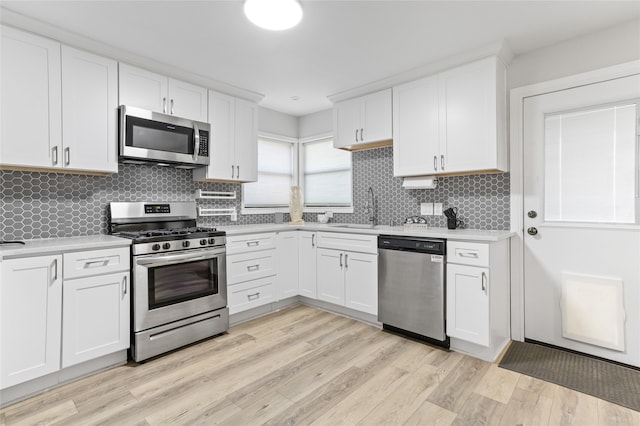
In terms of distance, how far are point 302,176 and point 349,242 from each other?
179 cm

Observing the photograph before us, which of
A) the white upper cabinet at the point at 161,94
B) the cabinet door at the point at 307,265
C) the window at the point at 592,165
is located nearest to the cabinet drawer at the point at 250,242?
the cabinet door at the point at 307,265

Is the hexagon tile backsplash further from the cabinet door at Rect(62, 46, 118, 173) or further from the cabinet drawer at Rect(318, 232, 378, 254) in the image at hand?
the cabinet drawer at Rect(318, 232, 378, 254)

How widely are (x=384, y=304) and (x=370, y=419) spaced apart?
51.2 inches

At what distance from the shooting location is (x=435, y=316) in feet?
8.87

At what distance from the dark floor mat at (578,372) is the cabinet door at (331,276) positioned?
159 centimetres

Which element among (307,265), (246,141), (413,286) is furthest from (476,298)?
(246,141)

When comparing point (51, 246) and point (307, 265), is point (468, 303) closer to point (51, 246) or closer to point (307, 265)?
point (307, 265)

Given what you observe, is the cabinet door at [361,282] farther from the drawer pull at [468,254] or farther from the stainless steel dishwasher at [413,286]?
the drawer pull at [468,254]

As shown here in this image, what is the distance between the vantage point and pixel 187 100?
3164 millimetres


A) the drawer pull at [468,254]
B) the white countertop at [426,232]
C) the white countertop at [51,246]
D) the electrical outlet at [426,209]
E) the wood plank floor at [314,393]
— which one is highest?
the electrical outlet at [426,209]

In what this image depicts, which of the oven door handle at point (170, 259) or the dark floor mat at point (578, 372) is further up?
the oven door handle at point (170, 259)

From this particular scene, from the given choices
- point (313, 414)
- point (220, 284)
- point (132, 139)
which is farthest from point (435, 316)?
point (132, 139)

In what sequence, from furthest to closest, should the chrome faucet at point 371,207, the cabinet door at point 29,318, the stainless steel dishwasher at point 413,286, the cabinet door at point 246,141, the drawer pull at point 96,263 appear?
the chrome faucet at point 371,207 → the cabinet door at point 246,141 → the stainless steel dishwasher at point 413,286 → the drawer pull at point 96,263 → the cabinet door at point 29,318

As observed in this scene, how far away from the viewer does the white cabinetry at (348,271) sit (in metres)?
3.18
